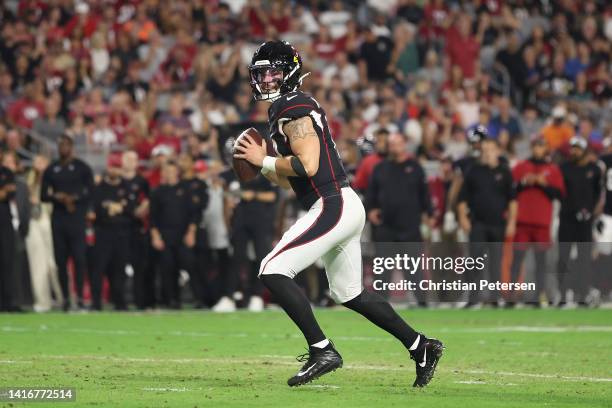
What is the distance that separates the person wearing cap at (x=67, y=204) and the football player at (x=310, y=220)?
27.7 feet

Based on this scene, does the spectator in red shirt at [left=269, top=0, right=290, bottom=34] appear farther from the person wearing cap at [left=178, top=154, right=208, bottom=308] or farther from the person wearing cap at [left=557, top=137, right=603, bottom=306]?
the person wearing cap at [left=557, top=137, right=603, bottom=306]

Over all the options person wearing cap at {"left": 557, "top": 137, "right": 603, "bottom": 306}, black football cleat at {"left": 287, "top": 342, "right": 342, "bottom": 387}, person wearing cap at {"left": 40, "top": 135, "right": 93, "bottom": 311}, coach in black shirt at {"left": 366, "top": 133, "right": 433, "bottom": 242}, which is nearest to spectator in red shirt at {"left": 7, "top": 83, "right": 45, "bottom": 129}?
person wearing cap at {"left": 40, "top": 135, "right": 93, "bottom": 311}

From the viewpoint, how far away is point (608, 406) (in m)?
7.56

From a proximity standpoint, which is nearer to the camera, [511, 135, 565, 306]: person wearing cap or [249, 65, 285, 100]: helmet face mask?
[249, 65, 285, 100]: helmet face mask

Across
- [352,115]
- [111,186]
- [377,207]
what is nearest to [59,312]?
[111,186]

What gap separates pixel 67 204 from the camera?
55.5 feet

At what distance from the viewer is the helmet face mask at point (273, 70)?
8789mm

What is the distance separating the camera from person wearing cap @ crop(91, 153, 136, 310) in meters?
17.4

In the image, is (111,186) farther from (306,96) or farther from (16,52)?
(306,96)

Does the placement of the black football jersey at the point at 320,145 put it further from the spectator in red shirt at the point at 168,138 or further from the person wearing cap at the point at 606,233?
the spectator in red shirt at the point at 168,138

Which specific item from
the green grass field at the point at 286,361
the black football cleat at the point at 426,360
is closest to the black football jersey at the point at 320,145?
the black football cleat at the point at 426,360

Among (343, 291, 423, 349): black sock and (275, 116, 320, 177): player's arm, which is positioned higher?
Result: (275, 116, 320, 177): player's arm

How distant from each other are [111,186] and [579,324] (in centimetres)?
622

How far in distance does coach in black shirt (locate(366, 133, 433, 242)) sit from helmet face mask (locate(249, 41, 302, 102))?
8489 mm
